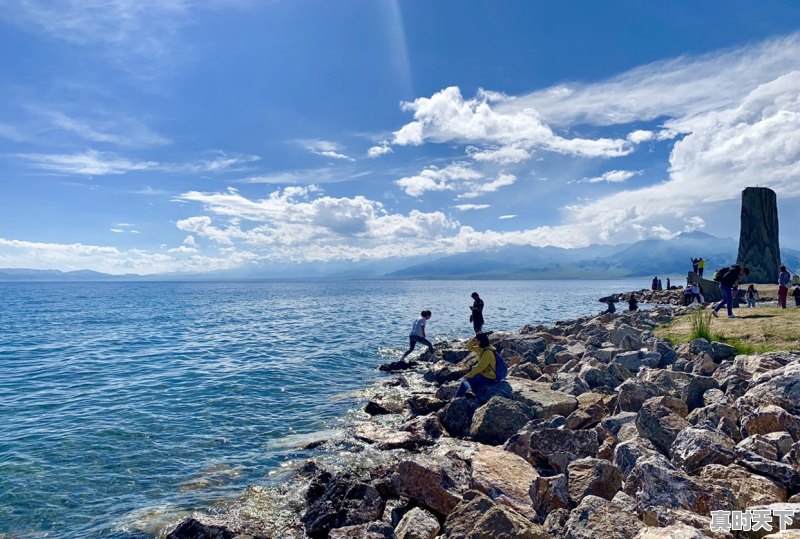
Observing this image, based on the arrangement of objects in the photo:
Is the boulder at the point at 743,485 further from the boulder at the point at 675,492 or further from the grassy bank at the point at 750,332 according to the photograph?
the grassy bank at the point at 750,332

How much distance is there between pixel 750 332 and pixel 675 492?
15225 millimetres

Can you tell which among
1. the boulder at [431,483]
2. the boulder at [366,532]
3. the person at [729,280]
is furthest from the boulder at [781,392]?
the person at [729,280]

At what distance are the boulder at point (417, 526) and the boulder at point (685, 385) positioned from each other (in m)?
6.67

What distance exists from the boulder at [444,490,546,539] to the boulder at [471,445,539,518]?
1085 millimetres

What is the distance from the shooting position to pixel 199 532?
7.46m

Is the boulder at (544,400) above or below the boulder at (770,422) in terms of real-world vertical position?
below

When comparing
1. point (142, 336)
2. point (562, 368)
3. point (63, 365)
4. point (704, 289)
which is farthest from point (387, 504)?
point (704, 289)

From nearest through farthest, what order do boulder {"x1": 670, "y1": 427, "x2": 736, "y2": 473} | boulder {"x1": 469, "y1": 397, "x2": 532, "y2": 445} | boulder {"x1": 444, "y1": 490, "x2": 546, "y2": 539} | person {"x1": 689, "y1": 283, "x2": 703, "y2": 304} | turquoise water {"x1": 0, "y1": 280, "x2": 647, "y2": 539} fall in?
1. boulder {"x1": 444, "y1": 490, "x2": 546, "y2": 539}
2. boulder {"x1": 670, "y1": 427, "x2": 736, "y2": 473}
3. turquoise water {"x1": 0, "y1": 280, "x2": 647, "y2": 539}
4. boulder {"x1": 469, "y1": 397, "x2": 532, "y2": 445}
5. person {"x1": 689, "y1": 283, "x2": 703, "y2": 304}

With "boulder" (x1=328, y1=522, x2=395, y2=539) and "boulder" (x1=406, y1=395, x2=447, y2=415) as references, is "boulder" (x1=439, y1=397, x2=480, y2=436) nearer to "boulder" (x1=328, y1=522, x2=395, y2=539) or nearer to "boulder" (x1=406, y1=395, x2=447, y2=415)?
"boulder" (x1=406, y1=395, x2=447, y2=415)

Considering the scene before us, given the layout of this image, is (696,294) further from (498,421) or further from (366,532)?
(366,532)

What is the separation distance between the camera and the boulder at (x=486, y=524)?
5.70 metres

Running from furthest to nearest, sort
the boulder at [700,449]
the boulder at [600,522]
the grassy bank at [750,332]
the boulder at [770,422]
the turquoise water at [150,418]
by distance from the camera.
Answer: the grassy bank at [750,332], the turquoise water at [150,418], the boulder at [770,422], the boulder at [700,449], the boulder at [600,522]

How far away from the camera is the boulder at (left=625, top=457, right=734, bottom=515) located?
5.82 m

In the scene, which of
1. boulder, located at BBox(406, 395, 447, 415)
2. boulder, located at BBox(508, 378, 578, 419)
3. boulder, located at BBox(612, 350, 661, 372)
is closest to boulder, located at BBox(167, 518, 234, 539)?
boulder, located at BBox(508, 378, 578, 419)
